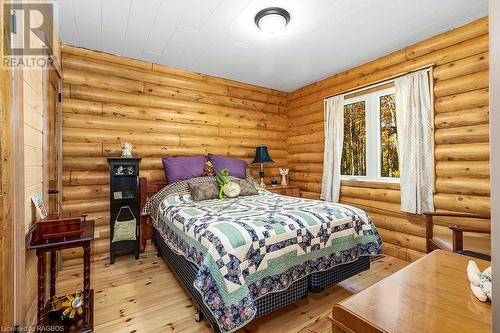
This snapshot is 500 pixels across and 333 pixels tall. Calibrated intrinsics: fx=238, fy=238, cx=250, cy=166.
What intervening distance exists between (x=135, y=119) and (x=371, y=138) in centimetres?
337

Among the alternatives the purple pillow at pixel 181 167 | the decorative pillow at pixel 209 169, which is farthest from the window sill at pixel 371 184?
the purple pillow at pixel 181 167

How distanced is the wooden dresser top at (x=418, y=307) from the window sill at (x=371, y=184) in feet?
7.80

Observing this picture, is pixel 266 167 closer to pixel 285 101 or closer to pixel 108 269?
pixel 285 101

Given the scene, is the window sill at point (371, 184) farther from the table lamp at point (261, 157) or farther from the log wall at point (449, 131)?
the table lamp at point (261, 157)

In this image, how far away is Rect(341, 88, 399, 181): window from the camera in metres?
3.23

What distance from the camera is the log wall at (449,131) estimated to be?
7.73 ft

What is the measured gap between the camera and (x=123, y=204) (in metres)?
2.91

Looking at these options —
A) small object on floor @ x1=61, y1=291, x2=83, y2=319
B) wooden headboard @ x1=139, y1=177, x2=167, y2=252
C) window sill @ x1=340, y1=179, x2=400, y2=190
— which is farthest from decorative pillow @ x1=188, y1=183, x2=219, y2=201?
window sill @ x1=340, y1=179, x2=400, y2=190

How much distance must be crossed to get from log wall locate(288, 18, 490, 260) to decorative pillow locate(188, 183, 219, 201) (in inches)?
83.4

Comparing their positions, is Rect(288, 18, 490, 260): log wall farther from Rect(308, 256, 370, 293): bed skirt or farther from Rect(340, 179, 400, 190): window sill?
Rect(308, 256, 370, 293): bed skirt

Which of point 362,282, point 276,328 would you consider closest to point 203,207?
point 276,328

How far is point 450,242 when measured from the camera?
6.77 ft

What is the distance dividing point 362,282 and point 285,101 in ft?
11.6

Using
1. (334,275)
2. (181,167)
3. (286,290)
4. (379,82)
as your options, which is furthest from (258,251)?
(379,82)
